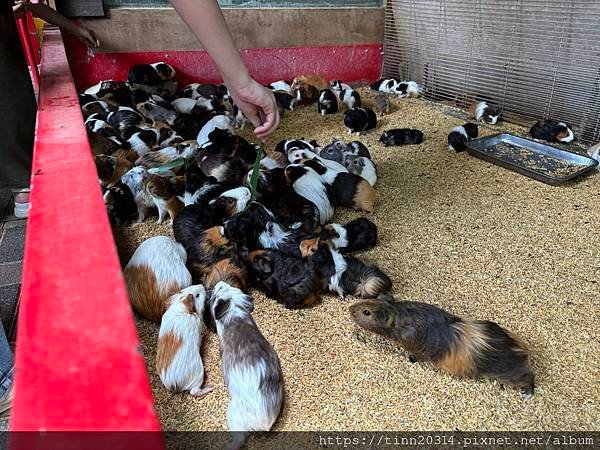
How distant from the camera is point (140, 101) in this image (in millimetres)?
4066

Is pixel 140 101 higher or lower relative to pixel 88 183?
lower

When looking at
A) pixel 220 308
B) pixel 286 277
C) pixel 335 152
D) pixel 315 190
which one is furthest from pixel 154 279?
pixel 335 152

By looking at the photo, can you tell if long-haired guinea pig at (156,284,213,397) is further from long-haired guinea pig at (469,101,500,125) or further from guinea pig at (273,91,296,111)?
long-haired guinea pig at (469,101,500,125)

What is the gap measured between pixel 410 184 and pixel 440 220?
51 centimetres

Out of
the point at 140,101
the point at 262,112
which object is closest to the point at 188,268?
the point at 262,112

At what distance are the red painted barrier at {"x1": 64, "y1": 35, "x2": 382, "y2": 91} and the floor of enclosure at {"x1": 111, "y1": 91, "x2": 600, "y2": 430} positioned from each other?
2.56 metres

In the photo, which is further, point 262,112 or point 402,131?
point 402,131

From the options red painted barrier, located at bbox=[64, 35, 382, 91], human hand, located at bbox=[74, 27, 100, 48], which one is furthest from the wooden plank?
human hand, located at bbox=[74, 27, 100, 48]

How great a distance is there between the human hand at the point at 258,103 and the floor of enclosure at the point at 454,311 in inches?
29.5

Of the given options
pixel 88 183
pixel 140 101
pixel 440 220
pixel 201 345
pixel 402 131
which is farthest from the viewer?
pixel 140 101

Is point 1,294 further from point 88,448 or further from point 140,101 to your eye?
point 140,101

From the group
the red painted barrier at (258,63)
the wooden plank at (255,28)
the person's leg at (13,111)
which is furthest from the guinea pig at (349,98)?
the person's leg at (13,111)

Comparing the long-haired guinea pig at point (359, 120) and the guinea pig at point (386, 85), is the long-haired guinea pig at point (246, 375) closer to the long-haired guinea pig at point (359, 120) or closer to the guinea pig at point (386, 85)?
the long-haired guinea pig at point (359, 120)

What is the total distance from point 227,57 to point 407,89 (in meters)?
3.73
